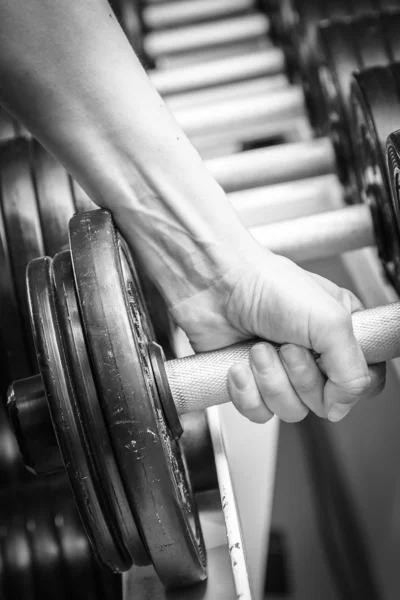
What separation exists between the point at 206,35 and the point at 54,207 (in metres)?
0.88

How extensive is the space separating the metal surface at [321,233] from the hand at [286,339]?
27 centimetres

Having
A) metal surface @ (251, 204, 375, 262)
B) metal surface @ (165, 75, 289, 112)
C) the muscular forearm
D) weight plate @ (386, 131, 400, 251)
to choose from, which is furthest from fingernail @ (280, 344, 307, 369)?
metal surface @ (165, 75, 289, 112)

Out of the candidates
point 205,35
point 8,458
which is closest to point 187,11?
point 205,35

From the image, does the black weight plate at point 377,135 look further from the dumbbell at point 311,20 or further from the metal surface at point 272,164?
the dumbbell at point 311,20

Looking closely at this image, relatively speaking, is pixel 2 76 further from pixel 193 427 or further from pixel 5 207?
pixel 193 427

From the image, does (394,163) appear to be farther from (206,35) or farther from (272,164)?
(206,35)

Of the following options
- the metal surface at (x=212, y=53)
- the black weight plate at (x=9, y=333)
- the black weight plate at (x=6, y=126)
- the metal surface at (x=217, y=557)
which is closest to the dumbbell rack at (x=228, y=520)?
the metal surface at (x=217, y=557)

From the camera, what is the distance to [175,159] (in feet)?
2.29

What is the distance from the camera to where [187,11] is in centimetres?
163

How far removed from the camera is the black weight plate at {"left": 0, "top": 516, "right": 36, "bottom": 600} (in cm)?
88

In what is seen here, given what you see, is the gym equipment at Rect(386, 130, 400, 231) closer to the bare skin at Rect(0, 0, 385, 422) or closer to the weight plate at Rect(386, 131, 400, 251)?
the weight plate at Rect(386, 131, 400, 251)

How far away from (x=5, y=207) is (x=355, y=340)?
590 millimetres

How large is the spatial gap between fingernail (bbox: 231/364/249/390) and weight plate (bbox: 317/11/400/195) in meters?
0.58

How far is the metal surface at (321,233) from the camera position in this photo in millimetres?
994
